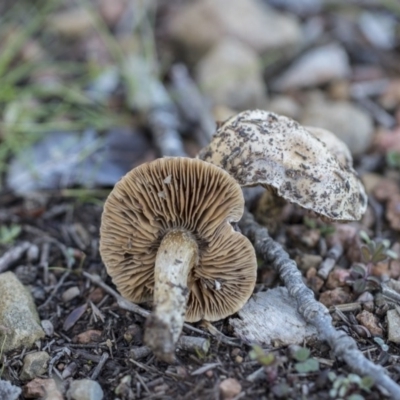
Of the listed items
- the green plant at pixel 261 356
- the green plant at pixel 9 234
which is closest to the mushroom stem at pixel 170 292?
the green plant at pixel 261 356

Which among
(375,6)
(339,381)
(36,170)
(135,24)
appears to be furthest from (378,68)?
(339,381)

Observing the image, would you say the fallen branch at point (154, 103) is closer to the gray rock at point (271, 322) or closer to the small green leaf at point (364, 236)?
the small green leaf at point (364, 236)

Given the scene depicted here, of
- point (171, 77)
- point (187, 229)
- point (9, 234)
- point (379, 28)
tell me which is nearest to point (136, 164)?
point (9, 234)

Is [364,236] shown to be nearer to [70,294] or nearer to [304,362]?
[304,362]

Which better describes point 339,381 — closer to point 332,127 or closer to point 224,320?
point 224,320

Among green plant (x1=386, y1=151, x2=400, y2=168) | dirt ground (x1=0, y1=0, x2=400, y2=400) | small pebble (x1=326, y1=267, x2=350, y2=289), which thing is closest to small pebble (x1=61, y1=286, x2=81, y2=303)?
dirt ground (x1=0, y1=0, x2=400, y2=400)

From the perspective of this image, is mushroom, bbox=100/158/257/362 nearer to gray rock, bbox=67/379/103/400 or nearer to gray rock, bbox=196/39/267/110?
gray rock, bbox=67/379/103/400
